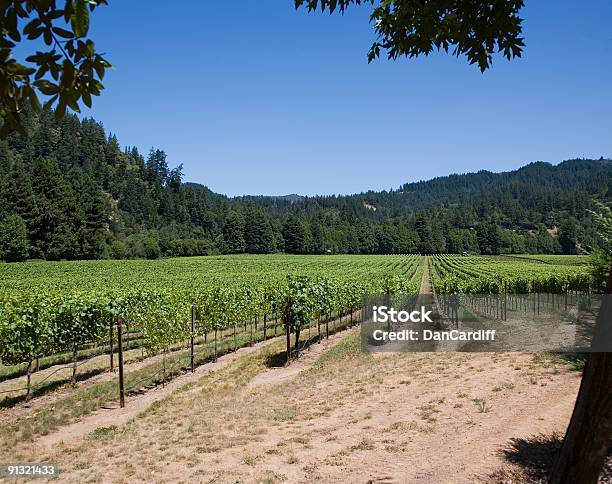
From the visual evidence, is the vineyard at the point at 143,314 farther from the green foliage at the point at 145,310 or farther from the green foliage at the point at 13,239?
the green foliage at the point at 13,239

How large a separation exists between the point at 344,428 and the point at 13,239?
68.4 metres

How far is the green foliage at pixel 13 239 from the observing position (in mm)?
61612

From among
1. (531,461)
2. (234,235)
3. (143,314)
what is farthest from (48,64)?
(234,235)

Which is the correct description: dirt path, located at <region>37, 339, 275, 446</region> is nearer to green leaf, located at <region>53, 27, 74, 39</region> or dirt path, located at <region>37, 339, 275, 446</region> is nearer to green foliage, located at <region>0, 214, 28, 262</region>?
green leaf, located at <region>53, 27, 74, 39</region>

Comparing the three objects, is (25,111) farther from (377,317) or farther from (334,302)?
(377,317)

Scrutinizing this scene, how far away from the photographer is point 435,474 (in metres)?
6.57

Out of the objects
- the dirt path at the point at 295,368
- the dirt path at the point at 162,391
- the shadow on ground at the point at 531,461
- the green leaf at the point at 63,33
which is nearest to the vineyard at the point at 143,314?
the dirt path at the point at 162,391

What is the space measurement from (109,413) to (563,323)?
19.8m

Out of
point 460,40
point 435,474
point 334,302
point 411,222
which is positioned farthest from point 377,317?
point 411,222

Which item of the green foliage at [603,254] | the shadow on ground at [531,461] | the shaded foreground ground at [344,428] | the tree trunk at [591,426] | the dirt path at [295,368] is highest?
the green foliage at [603,254]

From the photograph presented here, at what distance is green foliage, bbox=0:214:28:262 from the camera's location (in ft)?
202

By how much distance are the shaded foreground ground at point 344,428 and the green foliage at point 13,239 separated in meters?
60.9

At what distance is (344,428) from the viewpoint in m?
9.47

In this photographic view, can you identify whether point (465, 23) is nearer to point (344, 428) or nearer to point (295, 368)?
point (344, 428)
